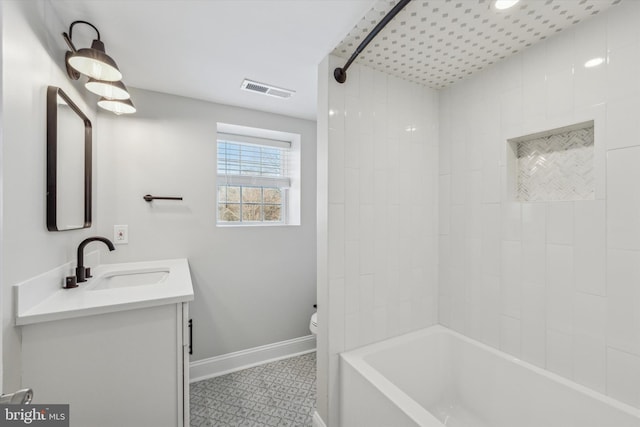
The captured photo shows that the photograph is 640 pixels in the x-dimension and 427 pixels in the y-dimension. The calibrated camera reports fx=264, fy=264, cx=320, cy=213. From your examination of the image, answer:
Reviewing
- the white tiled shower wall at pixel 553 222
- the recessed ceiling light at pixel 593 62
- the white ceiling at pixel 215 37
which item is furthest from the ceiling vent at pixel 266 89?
the recessed ceiling light at pixel 593 62

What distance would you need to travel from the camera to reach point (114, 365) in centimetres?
111

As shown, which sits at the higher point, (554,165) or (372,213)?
(554,165)

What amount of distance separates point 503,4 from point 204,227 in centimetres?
226

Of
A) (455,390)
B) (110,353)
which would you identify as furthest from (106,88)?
(455,390)

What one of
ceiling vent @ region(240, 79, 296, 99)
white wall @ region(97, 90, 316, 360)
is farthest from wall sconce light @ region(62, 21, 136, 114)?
ceiling vent @ region(240, 79, 296, 99)

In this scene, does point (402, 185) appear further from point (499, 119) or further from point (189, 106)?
point (189, 106)

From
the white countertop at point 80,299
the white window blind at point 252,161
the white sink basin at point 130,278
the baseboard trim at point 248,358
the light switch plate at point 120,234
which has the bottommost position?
the baseboard trim at point 248,358

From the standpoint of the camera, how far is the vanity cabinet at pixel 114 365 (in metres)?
1.02

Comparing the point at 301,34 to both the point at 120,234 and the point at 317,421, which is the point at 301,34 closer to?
the point at 120,234

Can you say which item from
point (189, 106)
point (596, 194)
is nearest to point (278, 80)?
point (189, 106)

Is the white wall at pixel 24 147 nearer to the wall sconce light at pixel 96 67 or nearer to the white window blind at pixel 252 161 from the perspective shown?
the wall sconce light at pixel 96 67

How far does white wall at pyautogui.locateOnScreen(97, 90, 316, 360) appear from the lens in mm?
1940

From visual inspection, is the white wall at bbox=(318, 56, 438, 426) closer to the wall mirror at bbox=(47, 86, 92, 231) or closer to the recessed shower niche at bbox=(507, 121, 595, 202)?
the recessed shower niche at bbox=(507, 121, 595, 202)

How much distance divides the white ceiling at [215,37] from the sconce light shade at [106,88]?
9.4 inches
